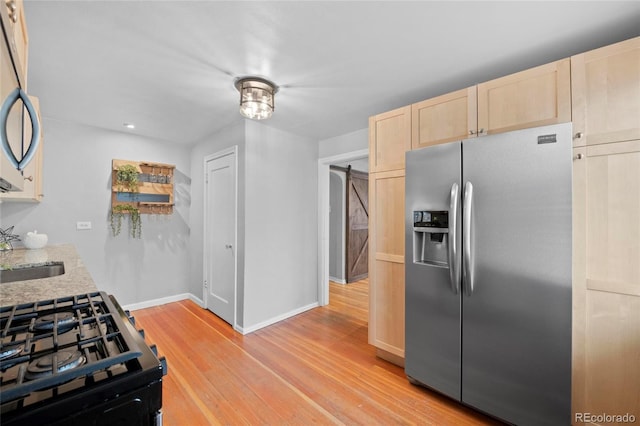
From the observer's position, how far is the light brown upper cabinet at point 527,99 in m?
1.63

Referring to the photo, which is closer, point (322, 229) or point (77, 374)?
point (77, 374)

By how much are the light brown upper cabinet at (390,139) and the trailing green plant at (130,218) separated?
124 inches

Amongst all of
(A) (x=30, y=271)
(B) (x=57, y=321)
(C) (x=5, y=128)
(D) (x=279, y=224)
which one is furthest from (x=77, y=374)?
(D) (x=279, y=224)

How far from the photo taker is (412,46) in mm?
1785

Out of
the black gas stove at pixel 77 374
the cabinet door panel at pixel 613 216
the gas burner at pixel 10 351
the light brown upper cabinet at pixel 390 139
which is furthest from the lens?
the light brown upper cabinet at pixel 390 139

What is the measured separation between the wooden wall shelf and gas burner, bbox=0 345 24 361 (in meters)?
3.37

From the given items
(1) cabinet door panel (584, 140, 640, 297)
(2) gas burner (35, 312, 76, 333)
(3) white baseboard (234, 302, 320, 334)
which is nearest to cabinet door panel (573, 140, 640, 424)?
(1) cabinet door panel (584, 140, 640, 297)

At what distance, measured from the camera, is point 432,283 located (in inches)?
76.6

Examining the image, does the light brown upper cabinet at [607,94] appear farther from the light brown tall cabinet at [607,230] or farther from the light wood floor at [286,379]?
the light wood floor at [286,379]

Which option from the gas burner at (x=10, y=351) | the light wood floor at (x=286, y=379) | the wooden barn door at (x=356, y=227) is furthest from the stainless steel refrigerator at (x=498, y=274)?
the wooden barn door at (x=356, y=227)

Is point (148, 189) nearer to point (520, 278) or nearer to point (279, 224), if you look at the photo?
point (279, 224)

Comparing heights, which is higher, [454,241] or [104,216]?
[104,216]

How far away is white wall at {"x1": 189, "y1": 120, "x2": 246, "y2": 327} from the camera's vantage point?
3.14 m

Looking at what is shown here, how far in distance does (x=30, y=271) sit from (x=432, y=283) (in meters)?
2.88
